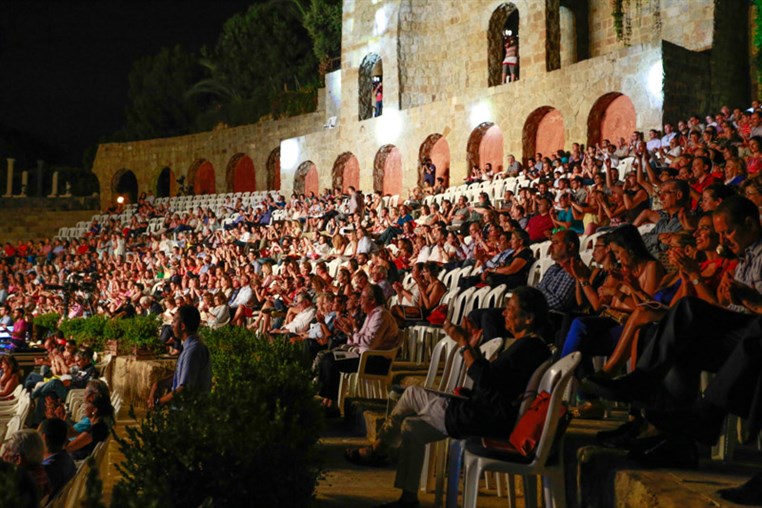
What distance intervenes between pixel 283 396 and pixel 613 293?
1.85 metres

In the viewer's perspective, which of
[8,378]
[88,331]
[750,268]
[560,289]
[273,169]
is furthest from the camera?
[273,169]

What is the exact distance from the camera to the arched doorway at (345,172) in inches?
947

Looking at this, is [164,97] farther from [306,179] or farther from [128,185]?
[306,179]

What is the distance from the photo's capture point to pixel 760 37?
1675cm

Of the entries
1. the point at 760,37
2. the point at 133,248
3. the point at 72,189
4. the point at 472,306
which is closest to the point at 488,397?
the point at 472,306

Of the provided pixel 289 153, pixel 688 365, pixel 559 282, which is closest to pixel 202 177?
pixel 289 153

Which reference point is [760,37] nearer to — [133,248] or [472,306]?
[472,306]

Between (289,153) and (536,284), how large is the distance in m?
19.3

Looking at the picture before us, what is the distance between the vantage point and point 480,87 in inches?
836

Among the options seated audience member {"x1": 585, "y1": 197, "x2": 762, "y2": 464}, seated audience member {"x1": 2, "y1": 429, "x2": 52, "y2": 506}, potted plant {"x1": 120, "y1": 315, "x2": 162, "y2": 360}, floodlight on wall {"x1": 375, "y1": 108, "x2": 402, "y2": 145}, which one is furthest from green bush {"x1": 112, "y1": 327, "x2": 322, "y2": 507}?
floodlight on wall {"x1": 375, "y1": 108, "x2": 402, "y2": 145}

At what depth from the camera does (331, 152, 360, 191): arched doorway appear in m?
24.1

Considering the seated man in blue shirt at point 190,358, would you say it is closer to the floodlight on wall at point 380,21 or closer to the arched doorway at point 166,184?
the floodlight on wall at point 380,21

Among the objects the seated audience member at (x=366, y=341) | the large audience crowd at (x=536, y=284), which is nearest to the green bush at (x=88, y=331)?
the large audience crowd at (x=536, y=284)

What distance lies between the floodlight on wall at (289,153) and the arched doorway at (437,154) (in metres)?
4.97
